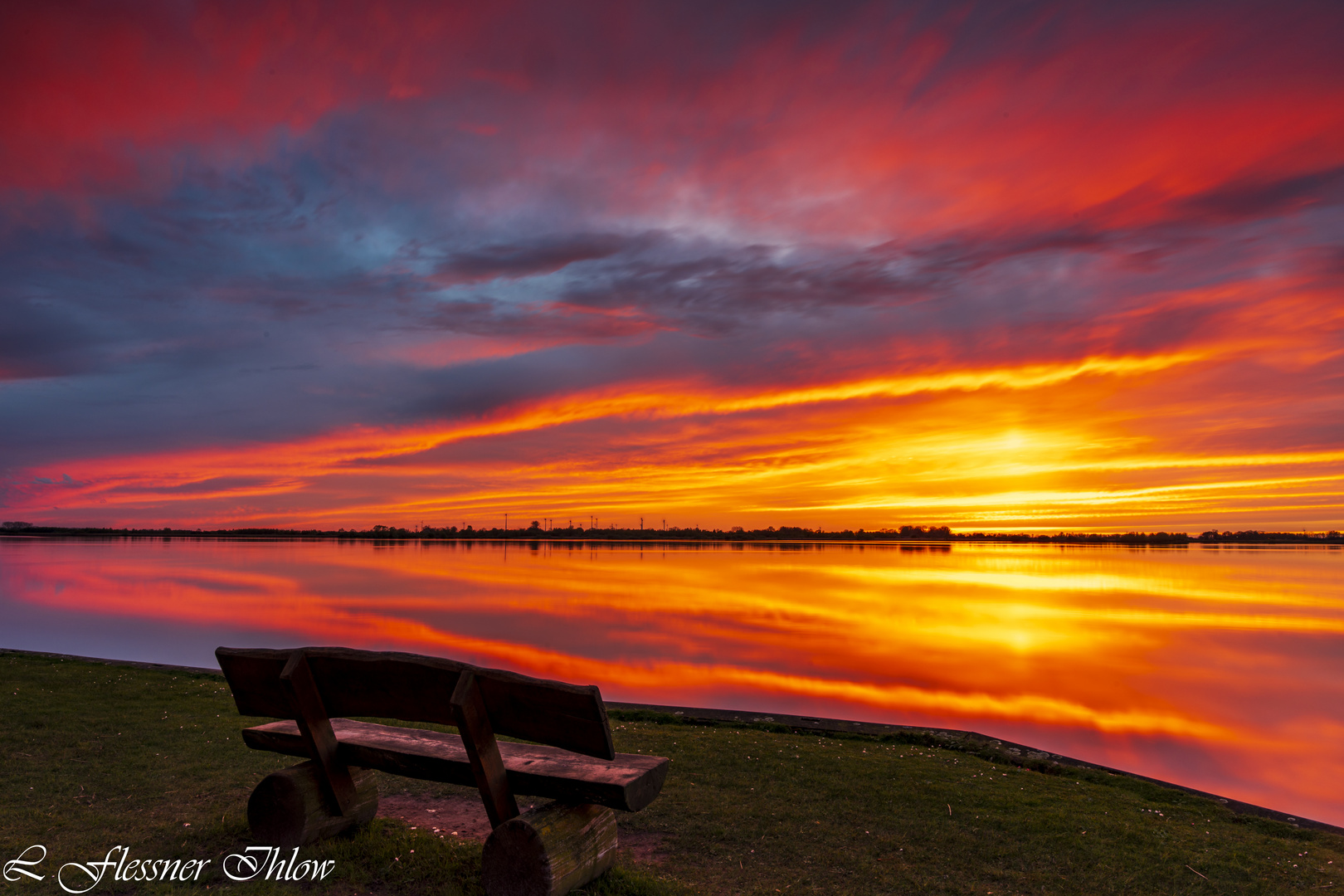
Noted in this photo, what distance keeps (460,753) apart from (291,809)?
4.10 ft

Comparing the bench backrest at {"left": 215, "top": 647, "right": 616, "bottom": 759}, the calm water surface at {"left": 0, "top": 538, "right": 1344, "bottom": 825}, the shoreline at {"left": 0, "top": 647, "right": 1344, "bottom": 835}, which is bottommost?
the calm water surface at {"left": 0, "top": 538, "right": 1344, "bottom": 825}

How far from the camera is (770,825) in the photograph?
5922 mm

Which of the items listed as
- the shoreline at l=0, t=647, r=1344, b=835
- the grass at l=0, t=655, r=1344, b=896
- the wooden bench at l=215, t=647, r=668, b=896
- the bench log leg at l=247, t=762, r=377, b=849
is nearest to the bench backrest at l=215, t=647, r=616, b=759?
the wooden bench at l=215, t=647, r=668, b=896

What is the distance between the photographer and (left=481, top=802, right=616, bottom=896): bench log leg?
13.5ft

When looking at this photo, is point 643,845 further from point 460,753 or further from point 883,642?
point 883,642

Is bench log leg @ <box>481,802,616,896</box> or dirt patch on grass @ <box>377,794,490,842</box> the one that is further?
dirt patch on grass @ <box>377,794,490,842</box>

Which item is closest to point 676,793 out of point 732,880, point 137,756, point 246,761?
point 732,880

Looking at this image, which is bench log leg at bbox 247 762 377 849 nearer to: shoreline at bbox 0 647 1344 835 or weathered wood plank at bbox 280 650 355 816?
weathered wood plank at bbox 280 650 355 816

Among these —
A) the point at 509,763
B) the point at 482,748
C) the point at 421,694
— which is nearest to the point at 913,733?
the point at 509,763

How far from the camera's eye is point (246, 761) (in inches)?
289

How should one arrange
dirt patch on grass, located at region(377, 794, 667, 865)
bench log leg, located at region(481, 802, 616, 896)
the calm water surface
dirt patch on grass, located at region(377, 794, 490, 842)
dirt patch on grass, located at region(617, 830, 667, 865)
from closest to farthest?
1. bench log leg, located at region(481, 802, 616, 896)
2. dirt patch on grass, located at region(617, 830, 667, 865)
3. dirt patch on grass, located at region(377, 794, 667, 865)
4. dirt patch on grass, located at region(377, 794, 490, 842)
5. the calm water surface

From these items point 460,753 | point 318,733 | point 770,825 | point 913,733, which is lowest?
point 913,733

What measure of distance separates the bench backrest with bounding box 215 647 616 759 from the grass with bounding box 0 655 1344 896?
1.13 metres

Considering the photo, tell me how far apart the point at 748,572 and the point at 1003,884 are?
46974 mm
